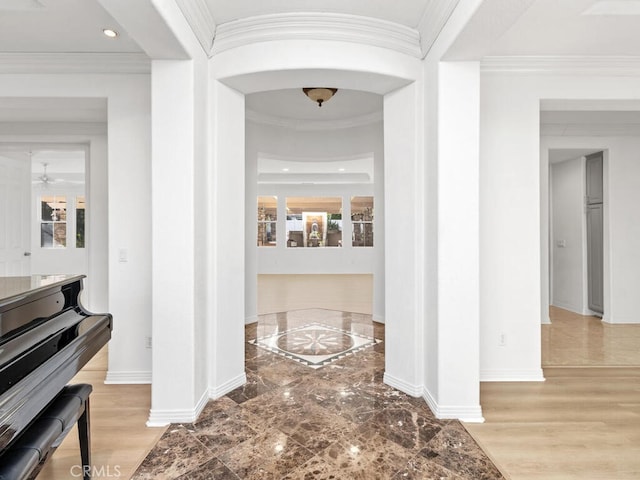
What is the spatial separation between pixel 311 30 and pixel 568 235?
5646mm

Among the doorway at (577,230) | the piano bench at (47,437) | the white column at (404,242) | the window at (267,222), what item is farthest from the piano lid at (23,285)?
the window at (267,222)

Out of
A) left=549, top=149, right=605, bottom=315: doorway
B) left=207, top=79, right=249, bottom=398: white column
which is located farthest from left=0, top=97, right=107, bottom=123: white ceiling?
left=549, top=149, right=605, bottom=315: doorway

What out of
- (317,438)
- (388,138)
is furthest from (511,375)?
(388,138)

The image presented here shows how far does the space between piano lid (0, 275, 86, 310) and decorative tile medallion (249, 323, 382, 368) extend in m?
2.30

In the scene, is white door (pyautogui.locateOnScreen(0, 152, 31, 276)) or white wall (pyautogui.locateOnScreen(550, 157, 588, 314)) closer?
white door (pyautogui.locateOnScreen(0, 152, 31, 276))

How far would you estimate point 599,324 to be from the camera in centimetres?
495

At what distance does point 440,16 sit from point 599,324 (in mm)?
4994

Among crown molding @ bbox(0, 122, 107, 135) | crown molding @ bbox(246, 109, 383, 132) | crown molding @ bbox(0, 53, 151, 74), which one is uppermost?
crown molding @ bbox(246, 109, 383, 132)

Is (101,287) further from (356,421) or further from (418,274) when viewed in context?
(418,274)

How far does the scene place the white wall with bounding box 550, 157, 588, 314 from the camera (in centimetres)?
558

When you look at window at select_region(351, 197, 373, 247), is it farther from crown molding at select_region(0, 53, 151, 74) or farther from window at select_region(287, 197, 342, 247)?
crown molding at select_region(0, 53, 151, 74)

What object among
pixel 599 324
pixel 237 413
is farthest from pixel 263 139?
pixel 599 324

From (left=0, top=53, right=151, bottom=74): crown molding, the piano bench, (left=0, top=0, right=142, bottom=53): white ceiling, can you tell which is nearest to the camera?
the piano bench
